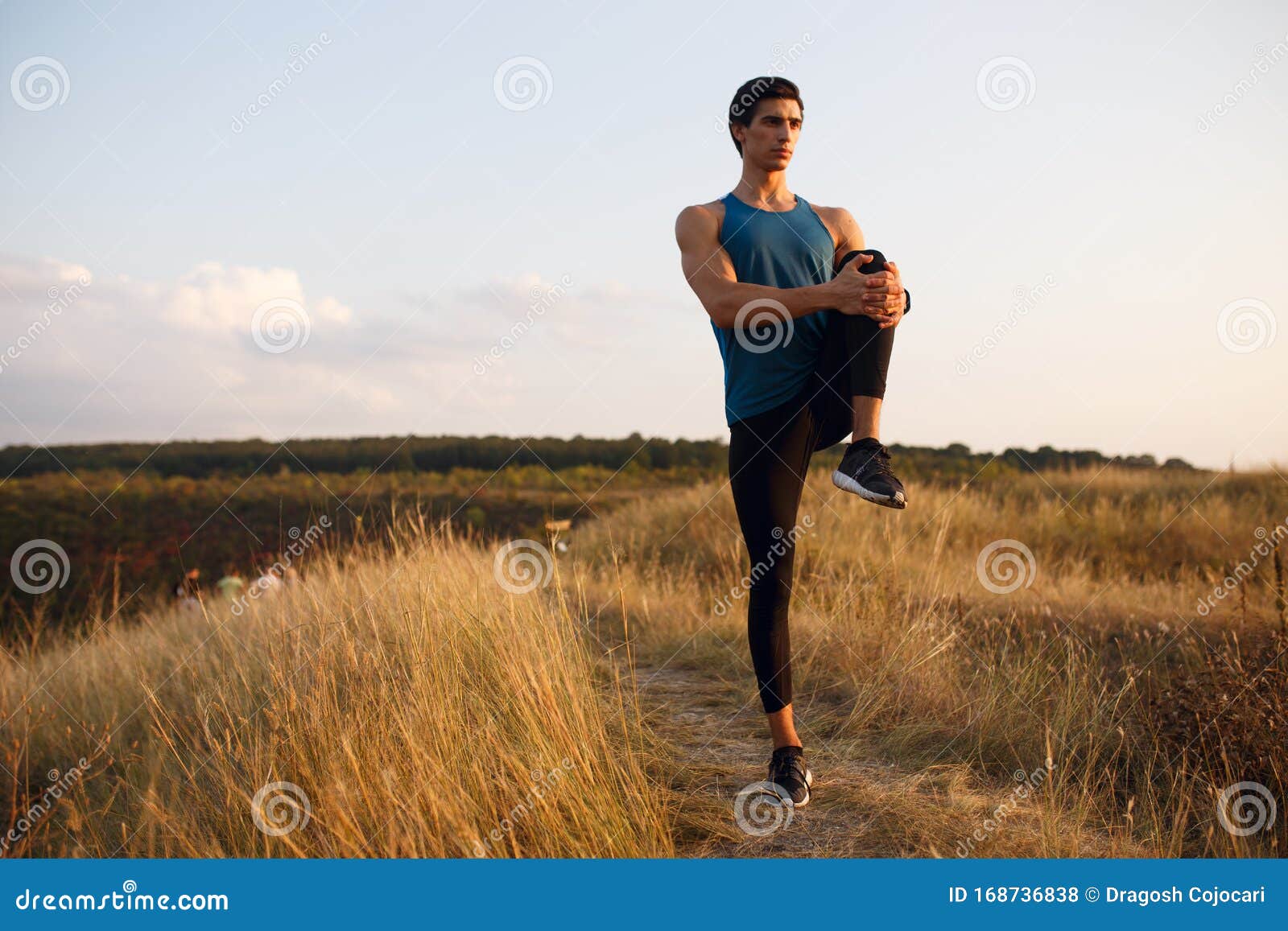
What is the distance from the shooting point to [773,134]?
2842mm

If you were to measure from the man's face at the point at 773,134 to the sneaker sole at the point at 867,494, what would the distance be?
41.4 inches

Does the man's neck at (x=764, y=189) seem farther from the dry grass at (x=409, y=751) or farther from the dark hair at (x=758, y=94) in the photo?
the dry grass at (x=409, y=751)

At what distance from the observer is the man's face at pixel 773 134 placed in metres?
2.83

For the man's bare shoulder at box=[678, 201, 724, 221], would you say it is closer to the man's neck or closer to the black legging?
the man's neck

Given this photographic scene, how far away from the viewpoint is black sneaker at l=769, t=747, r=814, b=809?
9.58ft

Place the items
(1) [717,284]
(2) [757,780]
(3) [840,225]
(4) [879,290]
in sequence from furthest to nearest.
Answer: (2) [757,780] → (3) [840,225] → (1) [717,284] → (4) [879,290]

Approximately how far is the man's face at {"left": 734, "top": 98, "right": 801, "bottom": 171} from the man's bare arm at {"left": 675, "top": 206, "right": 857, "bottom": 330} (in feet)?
0.83

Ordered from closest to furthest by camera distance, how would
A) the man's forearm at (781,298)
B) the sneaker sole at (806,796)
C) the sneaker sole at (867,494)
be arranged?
1. the sneaker sole at (867,494)
2. the man's forearm at (781,298)
3. the sneaker sole at (806,796)

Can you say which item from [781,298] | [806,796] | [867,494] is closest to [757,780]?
[806,796]

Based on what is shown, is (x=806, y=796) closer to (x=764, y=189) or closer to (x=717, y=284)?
(x=717, y=284)

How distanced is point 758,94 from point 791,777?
2.27 metres

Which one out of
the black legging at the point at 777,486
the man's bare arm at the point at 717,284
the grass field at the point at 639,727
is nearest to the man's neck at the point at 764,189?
the man's bare arm at the point at 717,284

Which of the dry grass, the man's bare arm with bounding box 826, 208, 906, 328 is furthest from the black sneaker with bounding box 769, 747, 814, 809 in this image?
the man's bare arm with bounding box 826, 208, 906, 328

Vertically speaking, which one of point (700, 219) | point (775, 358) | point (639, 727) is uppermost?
point (700, 219)
